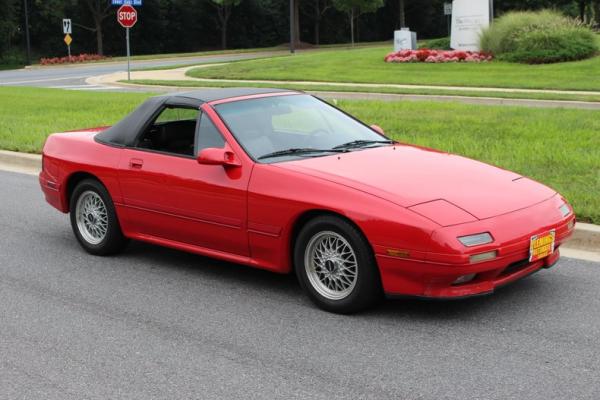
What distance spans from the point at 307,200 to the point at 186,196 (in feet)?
3.75

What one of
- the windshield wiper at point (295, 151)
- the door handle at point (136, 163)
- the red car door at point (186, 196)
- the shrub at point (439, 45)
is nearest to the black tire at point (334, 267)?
the red car door at point (186, 196)

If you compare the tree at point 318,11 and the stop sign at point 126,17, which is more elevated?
the tree at point 318,11

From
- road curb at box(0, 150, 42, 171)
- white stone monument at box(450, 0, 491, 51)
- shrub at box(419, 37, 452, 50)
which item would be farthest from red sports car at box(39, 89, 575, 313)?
shrub at box(419, 37, 452, 50)

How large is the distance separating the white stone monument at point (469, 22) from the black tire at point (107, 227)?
967 inches

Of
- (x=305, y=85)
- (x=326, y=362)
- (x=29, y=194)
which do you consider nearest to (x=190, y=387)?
→ (x=326, y=362)

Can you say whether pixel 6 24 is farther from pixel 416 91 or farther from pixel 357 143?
pixel 357 143

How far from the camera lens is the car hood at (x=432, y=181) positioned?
16.6ft

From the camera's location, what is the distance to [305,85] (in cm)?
2361

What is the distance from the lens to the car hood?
16.6ft

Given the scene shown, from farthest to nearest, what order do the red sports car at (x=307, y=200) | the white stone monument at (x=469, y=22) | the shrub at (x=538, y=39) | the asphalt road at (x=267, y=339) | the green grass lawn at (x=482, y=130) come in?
the white stone monument at (x=469, y=22), the shrub at (x=538, y=39), the green grass lawn at (x=482, y=130), the red sports car at (x=307, y=200), the asphalt road at (x=267, y=339)

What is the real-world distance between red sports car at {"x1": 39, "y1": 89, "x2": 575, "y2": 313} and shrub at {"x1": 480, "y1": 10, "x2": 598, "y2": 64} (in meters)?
21.2

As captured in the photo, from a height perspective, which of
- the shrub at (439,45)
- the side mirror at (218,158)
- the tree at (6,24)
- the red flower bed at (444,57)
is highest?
the tree at (6,24)

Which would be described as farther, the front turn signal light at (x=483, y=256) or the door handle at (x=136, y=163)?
the door handle at (x=136, y=163)

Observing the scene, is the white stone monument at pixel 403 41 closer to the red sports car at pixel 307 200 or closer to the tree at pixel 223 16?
the red sports car at pixel 307 200
